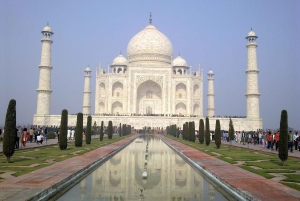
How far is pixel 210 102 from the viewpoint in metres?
34.5

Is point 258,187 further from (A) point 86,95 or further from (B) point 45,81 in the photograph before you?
(A) point 86,95

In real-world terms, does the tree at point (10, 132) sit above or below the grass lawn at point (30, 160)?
above

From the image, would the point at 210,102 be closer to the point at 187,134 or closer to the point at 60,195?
the point at 187,134

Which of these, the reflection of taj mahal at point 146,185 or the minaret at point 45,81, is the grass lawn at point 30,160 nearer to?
the reflection of taj mahal at point 146,185

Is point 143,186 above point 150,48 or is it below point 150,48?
below

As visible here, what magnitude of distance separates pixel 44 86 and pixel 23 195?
25468 mm

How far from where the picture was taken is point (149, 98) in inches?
1357

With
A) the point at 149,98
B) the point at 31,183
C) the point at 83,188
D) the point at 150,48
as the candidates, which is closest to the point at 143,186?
the point at 83,188

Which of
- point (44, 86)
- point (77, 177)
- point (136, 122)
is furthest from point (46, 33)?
point (77, 177)

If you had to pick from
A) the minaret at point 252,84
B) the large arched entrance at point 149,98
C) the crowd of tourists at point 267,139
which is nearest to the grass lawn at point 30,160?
the crowd of tourists at point 267,139

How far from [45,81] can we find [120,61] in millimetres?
11262

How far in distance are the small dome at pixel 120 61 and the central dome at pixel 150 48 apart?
869 millimetres

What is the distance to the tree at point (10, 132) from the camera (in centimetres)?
687

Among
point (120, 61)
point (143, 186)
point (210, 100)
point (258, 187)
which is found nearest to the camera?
point (258, 187)
